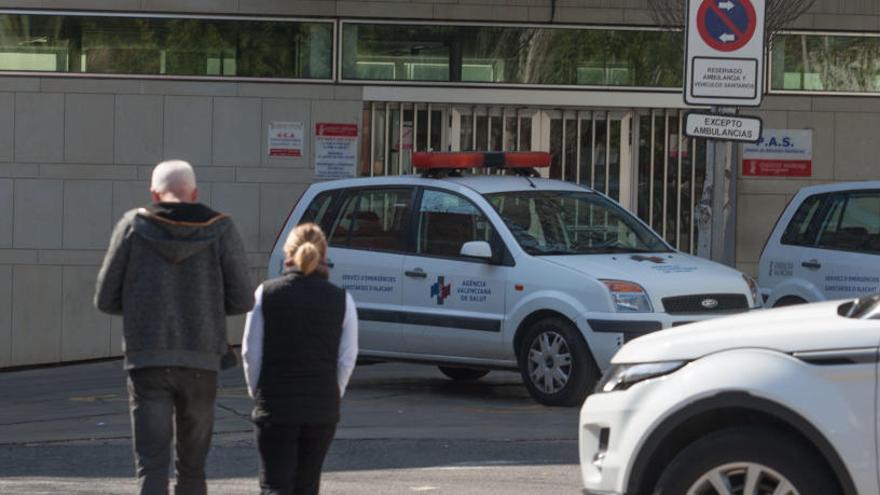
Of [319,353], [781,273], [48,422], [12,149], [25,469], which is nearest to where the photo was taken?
[319,353]

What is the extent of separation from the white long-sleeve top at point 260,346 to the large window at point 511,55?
36.3ft

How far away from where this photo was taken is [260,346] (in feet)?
20.4

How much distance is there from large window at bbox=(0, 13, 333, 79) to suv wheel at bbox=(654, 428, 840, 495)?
11.8 m

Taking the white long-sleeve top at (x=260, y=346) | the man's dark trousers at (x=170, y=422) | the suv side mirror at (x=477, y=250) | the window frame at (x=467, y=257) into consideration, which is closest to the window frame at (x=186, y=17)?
the window frame at (x=467, y=257)

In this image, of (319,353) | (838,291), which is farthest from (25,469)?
(838,291)

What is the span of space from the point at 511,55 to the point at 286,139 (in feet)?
8.35

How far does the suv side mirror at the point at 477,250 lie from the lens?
11461 millimetres

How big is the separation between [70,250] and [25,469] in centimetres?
822

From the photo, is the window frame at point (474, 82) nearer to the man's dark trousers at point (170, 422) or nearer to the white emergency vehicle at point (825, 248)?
the white emergency vehicle at point (825, 248)

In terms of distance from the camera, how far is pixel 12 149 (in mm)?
17016

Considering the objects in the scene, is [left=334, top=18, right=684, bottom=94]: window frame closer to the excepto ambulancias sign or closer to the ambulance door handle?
the ambulance door handle

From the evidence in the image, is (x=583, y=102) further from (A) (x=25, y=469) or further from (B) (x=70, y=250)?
(A) (x=25, y=469)

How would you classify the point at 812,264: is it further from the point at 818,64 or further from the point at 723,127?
the point at 818,64

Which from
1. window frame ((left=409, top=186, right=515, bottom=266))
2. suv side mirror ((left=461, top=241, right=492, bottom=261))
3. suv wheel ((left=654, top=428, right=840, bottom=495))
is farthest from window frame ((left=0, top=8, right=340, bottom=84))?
suv wheel ((left=654, top=428, right=840, bottom=495))
